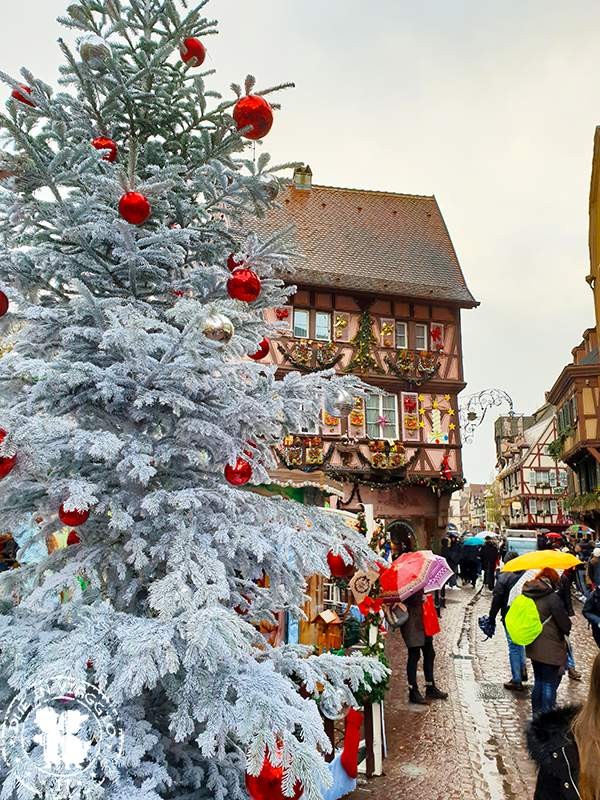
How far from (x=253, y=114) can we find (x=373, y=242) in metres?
22.6

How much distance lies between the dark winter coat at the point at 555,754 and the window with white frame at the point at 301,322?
20.2 meters

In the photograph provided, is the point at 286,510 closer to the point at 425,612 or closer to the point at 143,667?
the point at 143,667

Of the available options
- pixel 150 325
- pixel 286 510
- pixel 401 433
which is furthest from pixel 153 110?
pixel 401 433

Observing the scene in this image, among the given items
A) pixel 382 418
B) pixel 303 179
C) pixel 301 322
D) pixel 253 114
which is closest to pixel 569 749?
pixel 253 114

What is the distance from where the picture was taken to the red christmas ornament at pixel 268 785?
3197 millimetres

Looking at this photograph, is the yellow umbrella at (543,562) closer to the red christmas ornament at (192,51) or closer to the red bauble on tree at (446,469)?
the red christmas ornament at (192,51)

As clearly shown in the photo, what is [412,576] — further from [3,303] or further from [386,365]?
[386,365]

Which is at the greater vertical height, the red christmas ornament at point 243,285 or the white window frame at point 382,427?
the white window frame at point 382,427

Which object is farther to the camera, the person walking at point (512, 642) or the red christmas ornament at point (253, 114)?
the person walking at point (512, 642)

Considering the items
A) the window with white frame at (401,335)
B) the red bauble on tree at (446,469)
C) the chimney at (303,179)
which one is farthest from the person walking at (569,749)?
the chimney at (303,179)

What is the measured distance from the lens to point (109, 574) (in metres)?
3.77

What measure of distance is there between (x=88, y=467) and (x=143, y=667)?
4.14ft

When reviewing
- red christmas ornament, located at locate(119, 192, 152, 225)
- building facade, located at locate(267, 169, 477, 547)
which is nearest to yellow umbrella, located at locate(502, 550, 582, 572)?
red christmas ornament, located at locate(119, 192, 152, 225)

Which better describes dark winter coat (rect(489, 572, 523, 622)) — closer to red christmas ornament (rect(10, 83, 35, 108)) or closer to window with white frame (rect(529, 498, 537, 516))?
red christmas ornament (rect(10, 83, 35, 108))
